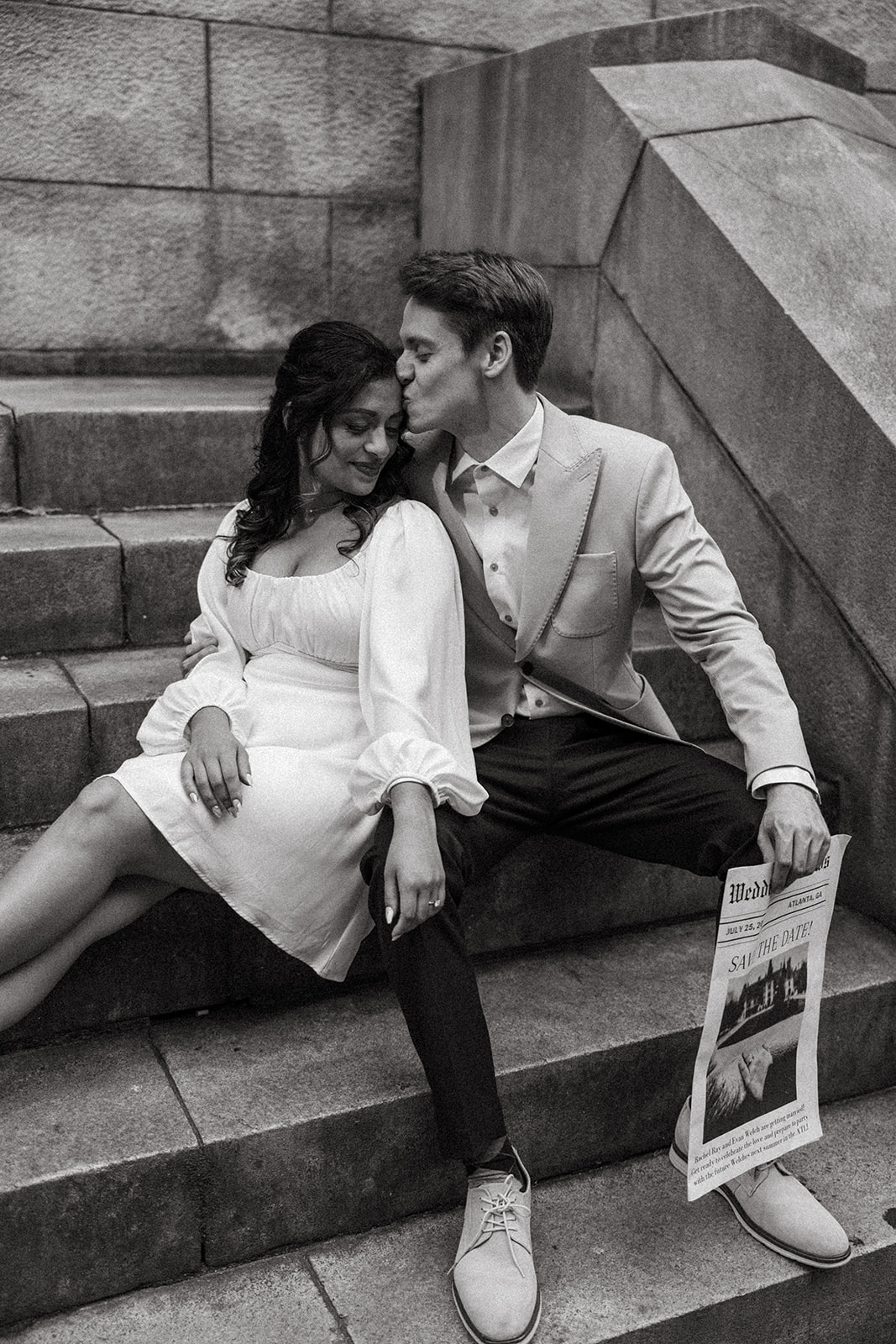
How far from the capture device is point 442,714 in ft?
9.17

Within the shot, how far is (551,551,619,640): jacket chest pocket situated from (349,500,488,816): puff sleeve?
25cm

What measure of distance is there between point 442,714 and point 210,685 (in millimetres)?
507

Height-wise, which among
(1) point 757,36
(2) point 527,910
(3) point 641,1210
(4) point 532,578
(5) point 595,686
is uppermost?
(1) point 757,36

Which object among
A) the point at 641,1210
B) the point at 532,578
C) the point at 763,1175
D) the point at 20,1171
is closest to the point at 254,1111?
the point at 20,1171

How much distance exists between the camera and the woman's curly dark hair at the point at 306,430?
2846mm

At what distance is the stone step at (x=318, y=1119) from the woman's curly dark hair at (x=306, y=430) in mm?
1047

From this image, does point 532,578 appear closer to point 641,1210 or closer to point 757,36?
point 641,1210

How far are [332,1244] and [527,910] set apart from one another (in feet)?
2.96

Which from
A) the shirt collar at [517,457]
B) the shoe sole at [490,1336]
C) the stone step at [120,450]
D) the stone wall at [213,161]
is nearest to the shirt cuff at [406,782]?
the shirt collar at [517,457]

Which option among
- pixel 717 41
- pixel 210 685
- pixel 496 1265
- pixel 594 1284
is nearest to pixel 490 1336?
pixel 496 1265

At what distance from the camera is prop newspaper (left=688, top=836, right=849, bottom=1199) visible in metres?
2.53

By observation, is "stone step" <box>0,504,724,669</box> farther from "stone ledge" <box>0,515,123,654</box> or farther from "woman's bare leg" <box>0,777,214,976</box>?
"woman's bare leg" <box>0,777,214,976</box>

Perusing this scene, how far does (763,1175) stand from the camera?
2729 mm

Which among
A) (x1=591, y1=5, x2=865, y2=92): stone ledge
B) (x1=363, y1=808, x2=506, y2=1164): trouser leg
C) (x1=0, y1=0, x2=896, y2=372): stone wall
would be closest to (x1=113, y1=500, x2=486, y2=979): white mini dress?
(x1=363, y1=808, x2=506, y2=1164): trouser leg
